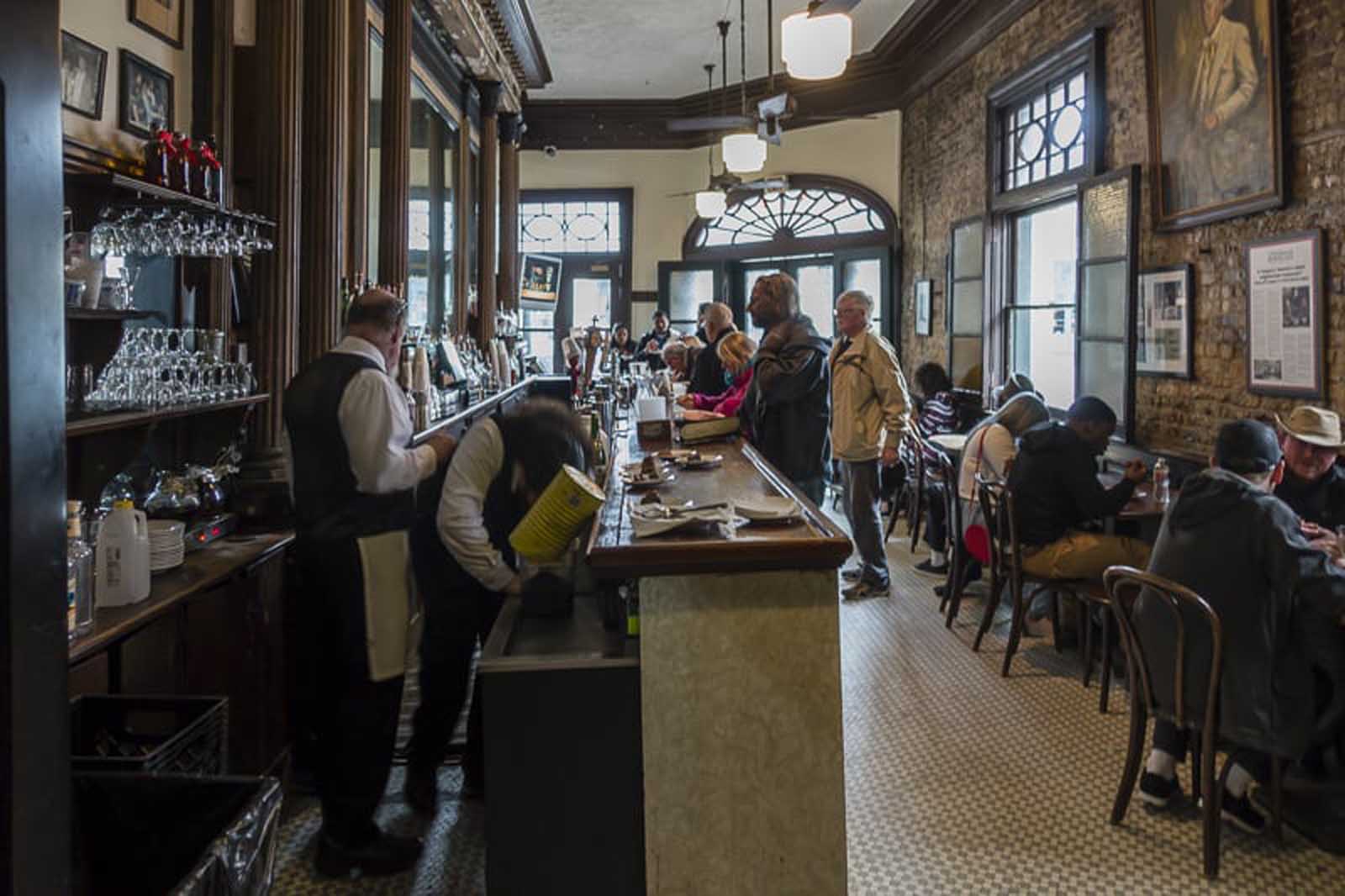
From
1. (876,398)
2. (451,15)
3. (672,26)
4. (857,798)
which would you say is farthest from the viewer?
(672,26)

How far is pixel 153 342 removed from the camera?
3193mm

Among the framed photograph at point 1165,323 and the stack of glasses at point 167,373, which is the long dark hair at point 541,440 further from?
the framed photograph at point 1165,323

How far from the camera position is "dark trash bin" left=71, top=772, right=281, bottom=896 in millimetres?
1720

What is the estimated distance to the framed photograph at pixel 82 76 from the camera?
115 inches

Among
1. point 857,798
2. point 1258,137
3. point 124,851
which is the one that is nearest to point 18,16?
point 124,851

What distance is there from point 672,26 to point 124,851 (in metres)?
9.38

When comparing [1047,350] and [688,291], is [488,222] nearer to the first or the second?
[688,291]

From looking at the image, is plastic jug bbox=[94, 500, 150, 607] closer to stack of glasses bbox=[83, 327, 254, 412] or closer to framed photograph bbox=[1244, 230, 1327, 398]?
stack of glasses bbox=[83, 327, 254, 412]

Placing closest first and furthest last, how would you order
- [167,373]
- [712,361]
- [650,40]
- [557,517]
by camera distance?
[557,517] < [167,373] < [712,361] < [650,40]

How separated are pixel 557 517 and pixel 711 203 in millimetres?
8602

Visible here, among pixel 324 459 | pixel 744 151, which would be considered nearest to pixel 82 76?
pixel 324 459

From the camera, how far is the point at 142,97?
329 centimetres

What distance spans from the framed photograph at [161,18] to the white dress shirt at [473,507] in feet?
6.10

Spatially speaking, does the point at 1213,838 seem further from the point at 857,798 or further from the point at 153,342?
the point at 153,342
